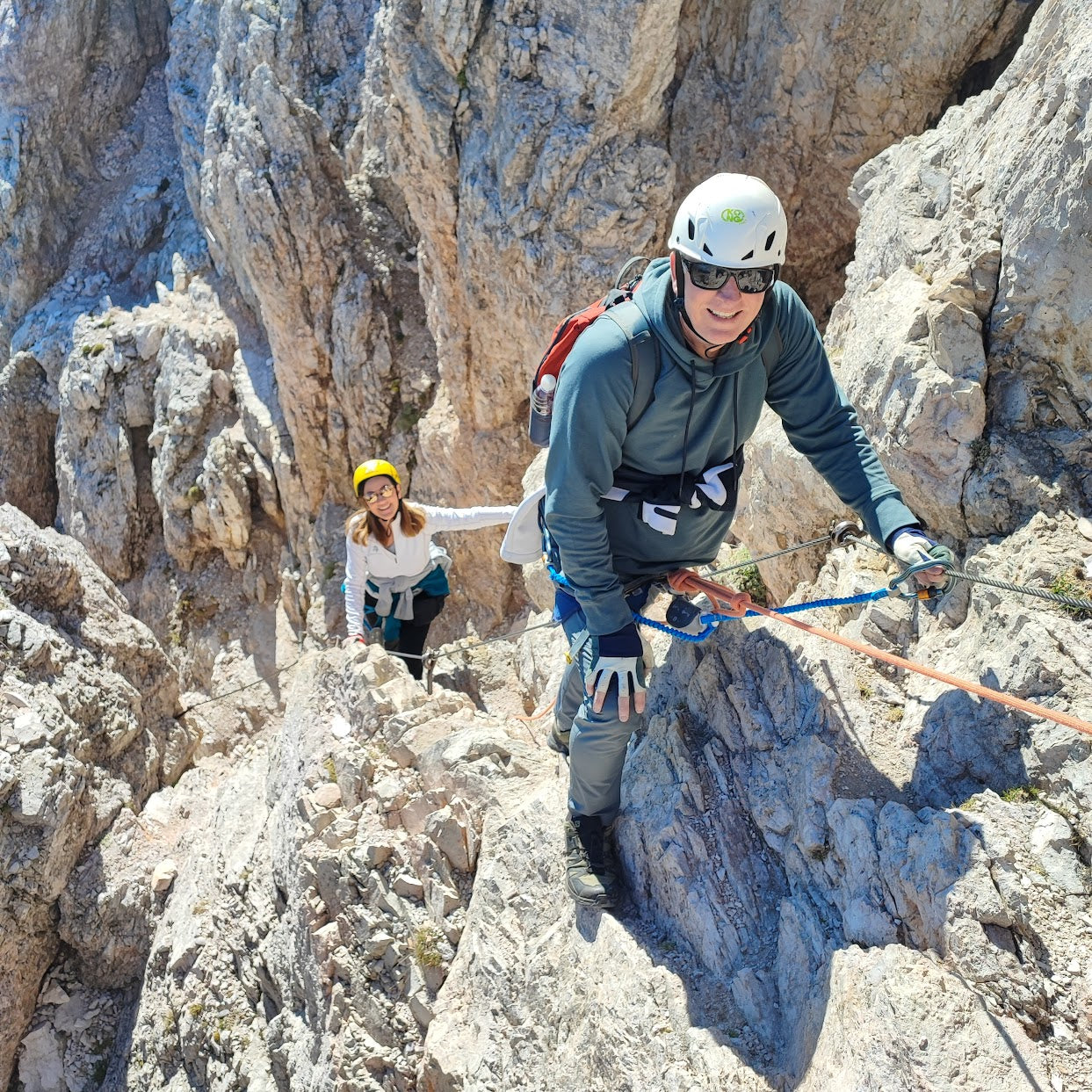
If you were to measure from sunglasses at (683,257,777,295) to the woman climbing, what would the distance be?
4.13 metres

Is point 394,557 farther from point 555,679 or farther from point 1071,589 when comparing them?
point 1071,589

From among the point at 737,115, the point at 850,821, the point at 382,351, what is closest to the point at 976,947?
the point at 850,821

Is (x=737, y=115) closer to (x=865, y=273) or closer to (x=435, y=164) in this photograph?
(x=435, y=164)

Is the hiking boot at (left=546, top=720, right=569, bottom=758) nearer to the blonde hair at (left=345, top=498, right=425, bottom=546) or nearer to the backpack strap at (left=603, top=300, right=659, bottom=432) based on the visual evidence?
the backpack strap at (left=603, top=300, right=659, bottom=432)

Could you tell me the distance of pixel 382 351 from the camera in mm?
17203

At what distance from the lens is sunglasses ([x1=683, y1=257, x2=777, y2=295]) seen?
366 centimetres

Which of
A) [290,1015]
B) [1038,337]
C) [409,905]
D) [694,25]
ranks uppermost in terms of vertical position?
[694,25]

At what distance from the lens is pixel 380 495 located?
7996 mm

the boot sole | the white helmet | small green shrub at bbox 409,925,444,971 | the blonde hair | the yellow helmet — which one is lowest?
small green shrub at bbox 409,925,444,971

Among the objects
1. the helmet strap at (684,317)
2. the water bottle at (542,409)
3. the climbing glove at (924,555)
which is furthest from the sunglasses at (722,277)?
the climbing glove at (924,555)

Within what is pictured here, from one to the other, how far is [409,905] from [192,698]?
1504 cm

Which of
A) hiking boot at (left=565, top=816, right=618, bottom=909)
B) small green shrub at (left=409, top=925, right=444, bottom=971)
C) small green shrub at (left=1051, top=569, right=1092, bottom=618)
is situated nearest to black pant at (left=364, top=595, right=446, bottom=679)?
small green shrub at (left=409, top=925, right=444, bottom=971)

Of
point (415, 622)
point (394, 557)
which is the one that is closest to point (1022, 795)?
point (394, 557)

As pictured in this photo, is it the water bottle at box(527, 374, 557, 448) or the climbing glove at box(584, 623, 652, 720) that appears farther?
the water bottle at box(527, 374, 557, 448)
